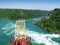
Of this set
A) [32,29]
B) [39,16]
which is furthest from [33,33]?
[39,16]

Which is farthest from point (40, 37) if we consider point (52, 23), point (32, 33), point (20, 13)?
point (52, 23)

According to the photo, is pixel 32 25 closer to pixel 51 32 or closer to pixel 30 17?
pixel 30 17

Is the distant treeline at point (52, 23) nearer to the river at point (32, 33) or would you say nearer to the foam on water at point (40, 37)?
the river at point (32, 33)

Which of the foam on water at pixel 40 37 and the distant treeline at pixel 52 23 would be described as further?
the distant treeline at pixel 52 23

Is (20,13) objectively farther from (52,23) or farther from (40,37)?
(52,23)

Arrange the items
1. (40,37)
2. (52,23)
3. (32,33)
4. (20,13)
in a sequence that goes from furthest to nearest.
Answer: (52,23)
(20,13)
(32,33)
(40,37)

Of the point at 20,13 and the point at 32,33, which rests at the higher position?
the point at 20,13

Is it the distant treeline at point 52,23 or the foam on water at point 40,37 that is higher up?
the distant treeline at point 52,23

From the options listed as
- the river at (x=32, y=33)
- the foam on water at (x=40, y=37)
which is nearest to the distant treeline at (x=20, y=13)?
the river at (x=32, y=33)

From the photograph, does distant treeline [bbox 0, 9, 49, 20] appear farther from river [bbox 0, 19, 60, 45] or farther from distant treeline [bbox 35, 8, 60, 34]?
distant treeline [bbox 35, 8, 60, 34]
